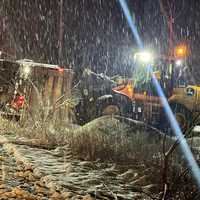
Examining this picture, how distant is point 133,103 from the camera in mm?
14914

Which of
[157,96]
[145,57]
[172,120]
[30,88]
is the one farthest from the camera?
[172,120]

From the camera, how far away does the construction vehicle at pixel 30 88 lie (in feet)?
37.8

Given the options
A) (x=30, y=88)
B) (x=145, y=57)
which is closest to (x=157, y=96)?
(x=145, y=57)

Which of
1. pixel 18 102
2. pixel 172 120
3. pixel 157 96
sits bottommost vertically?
pixel 172 120

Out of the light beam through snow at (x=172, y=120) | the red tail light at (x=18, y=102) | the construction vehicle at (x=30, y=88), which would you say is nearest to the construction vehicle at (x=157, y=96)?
the light beam through snow at (x=172, y=120)

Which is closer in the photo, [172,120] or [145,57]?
[145,57]

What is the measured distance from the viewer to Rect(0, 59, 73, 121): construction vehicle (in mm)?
11516

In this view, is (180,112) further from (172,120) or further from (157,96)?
(157,96)

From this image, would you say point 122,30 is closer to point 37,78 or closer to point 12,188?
point 37,78

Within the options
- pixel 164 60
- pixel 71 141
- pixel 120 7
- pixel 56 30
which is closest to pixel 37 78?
pixel 71 141

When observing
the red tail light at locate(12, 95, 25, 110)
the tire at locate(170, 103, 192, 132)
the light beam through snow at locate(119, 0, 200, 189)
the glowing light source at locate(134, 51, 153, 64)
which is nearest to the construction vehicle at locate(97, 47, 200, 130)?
the tire at locate(170, 103, 192, 132)

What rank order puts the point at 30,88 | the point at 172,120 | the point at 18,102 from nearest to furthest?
the point at 18,102, the point at 30,88, the point at 172,120

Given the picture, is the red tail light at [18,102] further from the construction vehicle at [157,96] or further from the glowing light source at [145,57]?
the glowing light source at [145,57]

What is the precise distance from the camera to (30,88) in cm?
1192
